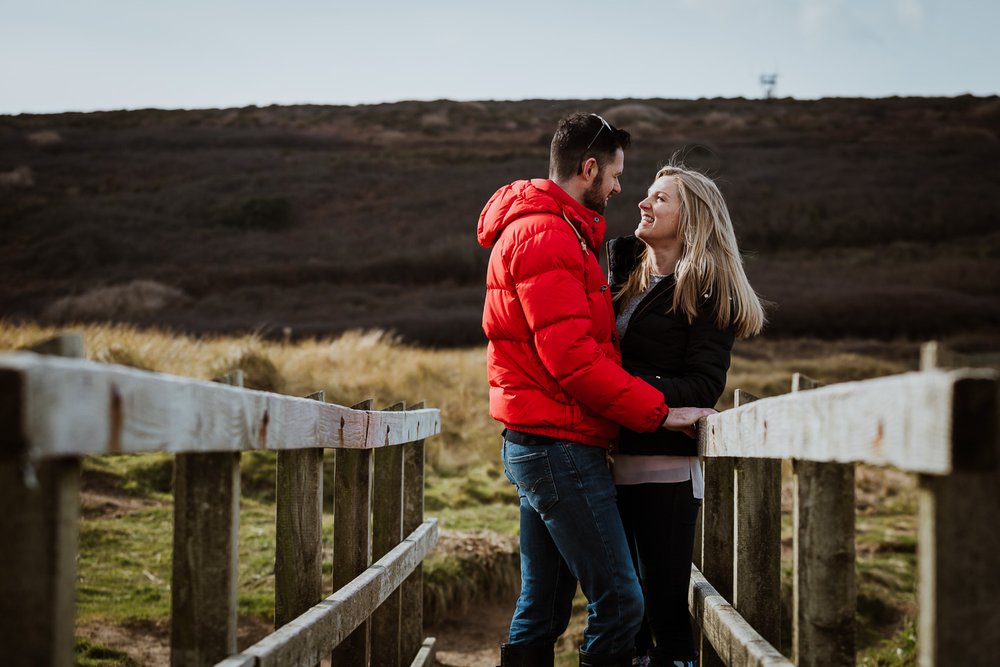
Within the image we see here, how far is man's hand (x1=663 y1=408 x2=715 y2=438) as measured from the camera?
3.02 meters

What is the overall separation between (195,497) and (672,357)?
5.63 ft

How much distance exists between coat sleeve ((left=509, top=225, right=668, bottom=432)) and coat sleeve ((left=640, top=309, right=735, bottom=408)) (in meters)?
0.25

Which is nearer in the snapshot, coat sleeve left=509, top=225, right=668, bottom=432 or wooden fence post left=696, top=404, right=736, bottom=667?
coat sleeve left=509, top=225, right=668, bottom=432

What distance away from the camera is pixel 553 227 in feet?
9.30

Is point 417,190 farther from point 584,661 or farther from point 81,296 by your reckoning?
point 584,661

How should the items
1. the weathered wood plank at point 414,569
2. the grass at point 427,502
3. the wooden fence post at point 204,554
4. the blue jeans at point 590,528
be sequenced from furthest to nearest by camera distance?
the grass at point 427,502
the weathered wood plank at point 414,569
the blue jeans at point 590,528
the wooden fence post at point 204,554

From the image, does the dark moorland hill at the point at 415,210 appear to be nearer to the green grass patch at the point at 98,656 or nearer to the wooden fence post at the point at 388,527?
the green grass patch at the point at 98,656

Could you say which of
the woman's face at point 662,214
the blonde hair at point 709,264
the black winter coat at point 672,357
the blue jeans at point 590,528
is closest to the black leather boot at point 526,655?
the blue jeans at point 590,528

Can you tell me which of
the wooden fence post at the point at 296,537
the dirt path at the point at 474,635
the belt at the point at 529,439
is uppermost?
the belt at the point at 529,439

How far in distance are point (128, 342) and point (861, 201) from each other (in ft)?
93.8

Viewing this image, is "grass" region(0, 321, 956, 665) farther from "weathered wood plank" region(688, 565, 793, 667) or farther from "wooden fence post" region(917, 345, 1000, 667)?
"wooden fence post" region(917, 345, 1000, 667)

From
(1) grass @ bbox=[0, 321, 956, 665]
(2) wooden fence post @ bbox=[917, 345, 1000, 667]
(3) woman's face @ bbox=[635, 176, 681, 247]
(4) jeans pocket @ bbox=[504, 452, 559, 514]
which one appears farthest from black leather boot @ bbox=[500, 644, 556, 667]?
(1) grass @ bbox=[0, 321, 956, 665]

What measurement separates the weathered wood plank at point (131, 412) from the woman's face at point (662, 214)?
59.5 inches

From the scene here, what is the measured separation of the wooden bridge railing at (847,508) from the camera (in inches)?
47.9
